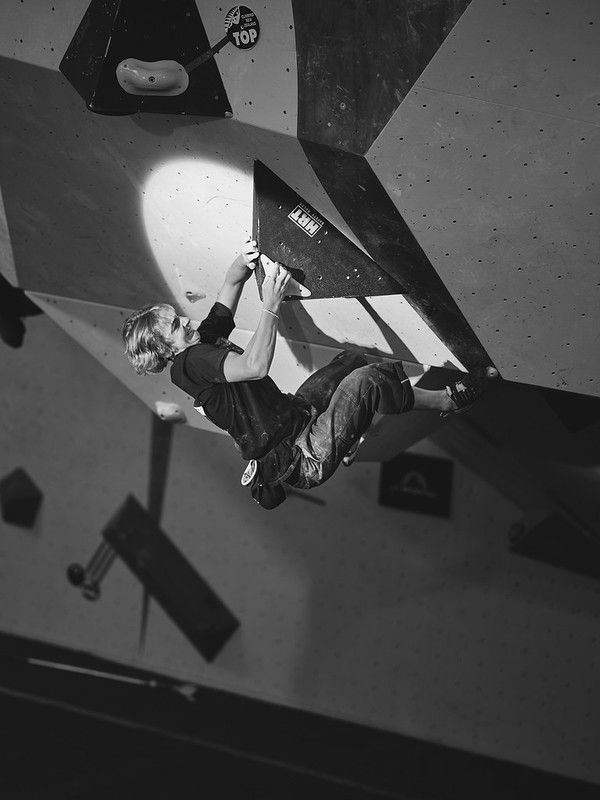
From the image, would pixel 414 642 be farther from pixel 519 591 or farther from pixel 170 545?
pixel 170 545

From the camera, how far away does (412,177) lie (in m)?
1.75

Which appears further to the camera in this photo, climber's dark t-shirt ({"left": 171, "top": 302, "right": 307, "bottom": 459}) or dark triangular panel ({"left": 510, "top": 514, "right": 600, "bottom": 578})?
dark triangular panel ({"left": 510, "top": 514, "right": 600, "bottom": 578})

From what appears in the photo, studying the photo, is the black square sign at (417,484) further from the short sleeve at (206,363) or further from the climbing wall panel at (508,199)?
the short sleeve at (206,363)

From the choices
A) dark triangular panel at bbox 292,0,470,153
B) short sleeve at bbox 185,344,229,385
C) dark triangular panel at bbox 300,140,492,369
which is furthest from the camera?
short sleeve at bbox 185,344,229,385

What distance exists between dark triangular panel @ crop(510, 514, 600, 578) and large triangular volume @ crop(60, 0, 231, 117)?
251 centimetres

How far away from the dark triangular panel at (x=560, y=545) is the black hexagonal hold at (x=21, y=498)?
8.73 ft

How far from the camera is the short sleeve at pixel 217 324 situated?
210cm

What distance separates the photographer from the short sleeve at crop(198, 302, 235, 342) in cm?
210

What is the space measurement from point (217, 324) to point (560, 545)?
7.26 feet

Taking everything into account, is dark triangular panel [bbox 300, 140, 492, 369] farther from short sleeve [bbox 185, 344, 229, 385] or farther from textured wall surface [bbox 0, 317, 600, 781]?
textured wall surface [bbox 0, 317, 600, 781]

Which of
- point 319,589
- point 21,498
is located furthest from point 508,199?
point 21,498

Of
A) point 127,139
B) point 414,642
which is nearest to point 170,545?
point 414,642

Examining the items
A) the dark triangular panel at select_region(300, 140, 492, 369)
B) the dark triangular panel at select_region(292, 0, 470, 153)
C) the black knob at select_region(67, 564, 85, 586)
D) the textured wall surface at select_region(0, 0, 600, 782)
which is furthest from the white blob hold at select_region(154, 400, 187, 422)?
the black knob at select_region(67, 564, 85, 586)

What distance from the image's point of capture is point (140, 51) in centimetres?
177
